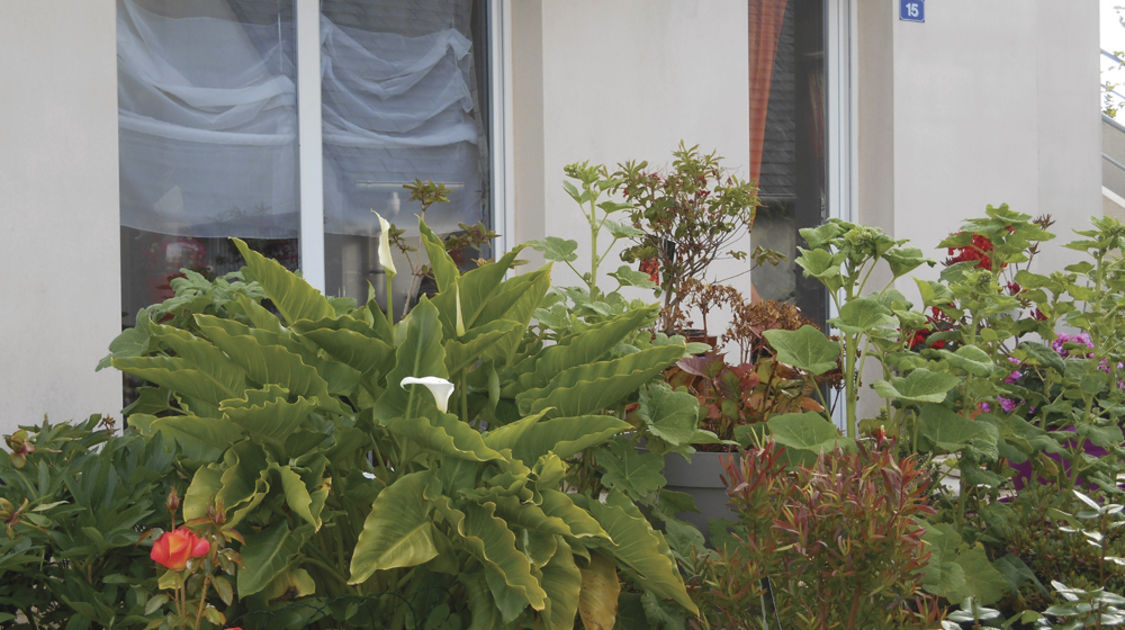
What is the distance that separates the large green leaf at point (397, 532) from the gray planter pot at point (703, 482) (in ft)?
2.59

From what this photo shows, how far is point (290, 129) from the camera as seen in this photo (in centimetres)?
391

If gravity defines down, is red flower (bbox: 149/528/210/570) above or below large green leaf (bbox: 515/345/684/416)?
below

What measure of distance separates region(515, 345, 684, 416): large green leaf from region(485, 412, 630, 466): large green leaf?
7 cm

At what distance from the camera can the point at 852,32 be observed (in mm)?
5328

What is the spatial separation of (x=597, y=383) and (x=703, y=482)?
1.86ft

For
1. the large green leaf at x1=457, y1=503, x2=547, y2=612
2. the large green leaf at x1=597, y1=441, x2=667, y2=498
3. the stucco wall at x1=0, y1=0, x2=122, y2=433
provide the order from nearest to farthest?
the large green leaf at x1=457, y1=503, x2=547, y2=612, the large green leaf at x1=597, y1=441, x2=667, y2=498, the stucco wall at x1=0, y1=0, x2=122, y2=433

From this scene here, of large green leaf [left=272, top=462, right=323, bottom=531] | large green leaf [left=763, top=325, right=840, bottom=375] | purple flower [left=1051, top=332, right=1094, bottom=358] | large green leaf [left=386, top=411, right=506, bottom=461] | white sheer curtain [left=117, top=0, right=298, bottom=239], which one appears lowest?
large green leaf [left=272, top=462, right=323, bottom=531]

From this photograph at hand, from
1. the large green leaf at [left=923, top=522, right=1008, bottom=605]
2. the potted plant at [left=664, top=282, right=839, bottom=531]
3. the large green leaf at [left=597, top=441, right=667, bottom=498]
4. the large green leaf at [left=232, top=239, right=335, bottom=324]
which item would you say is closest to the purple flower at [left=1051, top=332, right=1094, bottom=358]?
the potted plant at [left=664, top=282, right=839, bottom=531]

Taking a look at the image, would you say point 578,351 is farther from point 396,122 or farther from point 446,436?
point 396,122

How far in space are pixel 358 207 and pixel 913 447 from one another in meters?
2.53

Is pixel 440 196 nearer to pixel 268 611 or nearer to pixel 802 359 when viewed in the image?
pixel 802 359

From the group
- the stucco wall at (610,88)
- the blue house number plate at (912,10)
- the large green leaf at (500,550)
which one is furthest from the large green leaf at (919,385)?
the blue house number plate at (912,10)

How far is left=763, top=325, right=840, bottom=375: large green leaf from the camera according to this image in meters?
2.26

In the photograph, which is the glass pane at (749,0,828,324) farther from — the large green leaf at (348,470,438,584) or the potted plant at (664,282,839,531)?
the large green leaf at (348,470,438,584)
